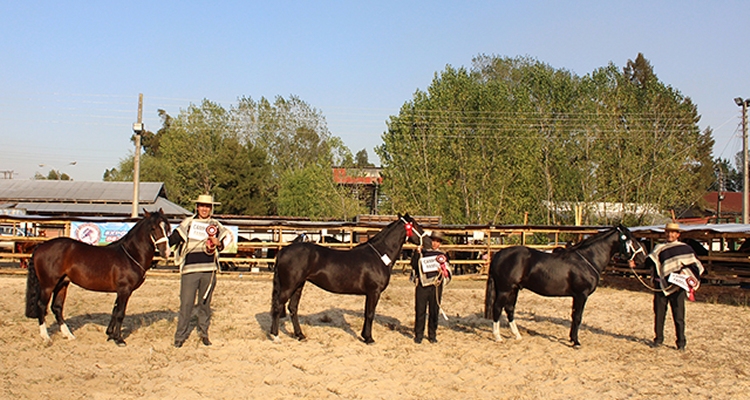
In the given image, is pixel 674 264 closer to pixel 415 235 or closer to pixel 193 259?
pixel 415 235

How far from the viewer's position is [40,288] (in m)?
8.33

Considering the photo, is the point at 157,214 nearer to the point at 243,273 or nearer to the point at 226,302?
the point at 226,302

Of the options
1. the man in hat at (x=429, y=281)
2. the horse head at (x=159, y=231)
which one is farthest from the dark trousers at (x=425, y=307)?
the horse head at (x=159, y=231)

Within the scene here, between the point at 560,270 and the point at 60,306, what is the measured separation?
7121 millimetres

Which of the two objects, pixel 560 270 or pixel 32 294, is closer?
pixel 32 294

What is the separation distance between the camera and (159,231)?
8164mm

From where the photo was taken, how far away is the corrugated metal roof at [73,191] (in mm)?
36406

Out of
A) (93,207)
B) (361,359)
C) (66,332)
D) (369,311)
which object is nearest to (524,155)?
(93,207)

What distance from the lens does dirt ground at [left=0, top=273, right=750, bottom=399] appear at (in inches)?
255

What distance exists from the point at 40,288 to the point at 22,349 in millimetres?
939

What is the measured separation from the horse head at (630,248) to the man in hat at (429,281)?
268cm

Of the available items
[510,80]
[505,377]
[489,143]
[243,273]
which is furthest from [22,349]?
[510,80]

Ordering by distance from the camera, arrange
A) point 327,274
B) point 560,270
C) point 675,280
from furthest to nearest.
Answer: point 560,270 → point 327,274 → point 675,280

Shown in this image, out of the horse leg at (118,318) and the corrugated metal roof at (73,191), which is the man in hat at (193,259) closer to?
the horse leg at (118,318)
